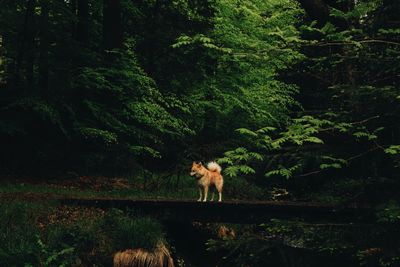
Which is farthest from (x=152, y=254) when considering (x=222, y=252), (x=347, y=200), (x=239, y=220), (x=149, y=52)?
(x=149, y=52)

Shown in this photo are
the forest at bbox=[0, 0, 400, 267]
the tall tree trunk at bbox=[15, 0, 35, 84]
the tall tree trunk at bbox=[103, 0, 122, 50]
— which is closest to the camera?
the forest at bbox=[0, 0, 400, 267]

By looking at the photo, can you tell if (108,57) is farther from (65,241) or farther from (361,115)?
(361,115)

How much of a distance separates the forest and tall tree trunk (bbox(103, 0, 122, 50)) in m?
0.06

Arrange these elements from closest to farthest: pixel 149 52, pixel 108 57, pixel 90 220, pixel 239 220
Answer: pixel 90 220 < pixel 239 220 < pixel 108 57 < pixel 149 52

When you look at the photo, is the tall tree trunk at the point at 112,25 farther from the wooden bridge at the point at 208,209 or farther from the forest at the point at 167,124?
the wooden bridge at the point at 208,209

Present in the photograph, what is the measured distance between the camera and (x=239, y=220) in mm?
13680

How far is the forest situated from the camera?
544 cm

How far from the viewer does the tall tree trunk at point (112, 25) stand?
2094 centimetres

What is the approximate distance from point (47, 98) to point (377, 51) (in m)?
14.1

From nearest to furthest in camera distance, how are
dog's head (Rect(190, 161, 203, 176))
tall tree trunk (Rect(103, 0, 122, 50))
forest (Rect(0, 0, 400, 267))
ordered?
forest (Rect(0, 0, 400, 267)) < dog's head (Rect(190, 161, 203, 176)) < tall tree trunk (Rect(103, 0, 122, 50))

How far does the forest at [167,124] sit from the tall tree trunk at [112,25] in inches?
2.3

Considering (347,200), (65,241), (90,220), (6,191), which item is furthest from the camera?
(6,191)

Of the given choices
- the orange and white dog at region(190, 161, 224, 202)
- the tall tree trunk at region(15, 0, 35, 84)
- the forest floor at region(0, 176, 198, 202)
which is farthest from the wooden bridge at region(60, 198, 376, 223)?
the tall tree trunk at region(15, 0, 35, 84)

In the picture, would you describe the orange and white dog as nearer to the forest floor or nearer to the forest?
the forest
